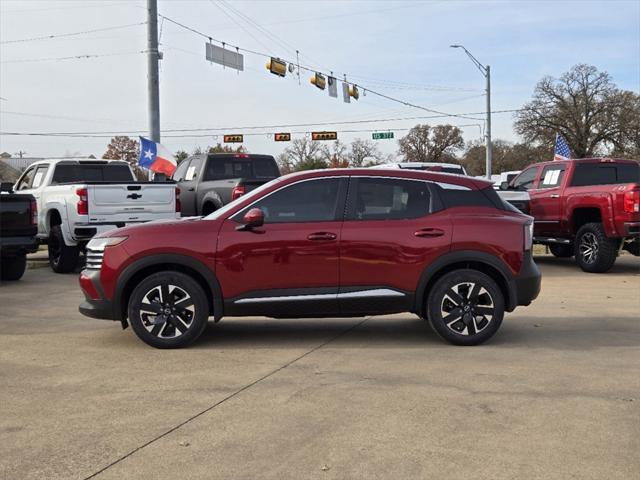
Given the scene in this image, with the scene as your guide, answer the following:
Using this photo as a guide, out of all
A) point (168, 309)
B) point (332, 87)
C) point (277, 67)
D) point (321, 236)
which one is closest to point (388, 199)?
point (321, 236)

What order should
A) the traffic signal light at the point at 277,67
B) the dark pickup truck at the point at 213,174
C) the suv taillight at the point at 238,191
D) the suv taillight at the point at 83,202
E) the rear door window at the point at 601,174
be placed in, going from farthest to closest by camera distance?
the traffic signal light at the point at 277,67, the dark pickup truck at the point at 213,174, the rear door window at the point at 601,174, the suv taillight at the point at 238,191, the suv taillight at the point at 83,202

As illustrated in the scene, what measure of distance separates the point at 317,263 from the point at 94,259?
219 cm

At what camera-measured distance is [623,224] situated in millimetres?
11648

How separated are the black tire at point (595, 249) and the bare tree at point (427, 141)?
75637 mm

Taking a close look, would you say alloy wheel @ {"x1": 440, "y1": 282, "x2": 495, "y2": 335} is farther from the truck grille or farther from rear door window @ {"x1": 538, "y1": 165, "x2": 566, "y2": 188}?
rear door window @ {"x1": 538, "y1": 165, "x2": 566, "y2": 188}

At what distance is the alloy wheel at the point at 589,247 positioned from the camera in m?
12.3

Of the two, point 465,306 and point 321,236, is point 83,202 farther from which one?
point 465,306

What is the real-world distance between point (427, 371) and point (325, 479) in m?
2.24

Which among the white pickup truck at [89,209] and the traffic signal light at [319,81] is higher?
the traffic signal light at [319,81]

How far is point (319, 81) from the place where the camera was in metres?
29.6

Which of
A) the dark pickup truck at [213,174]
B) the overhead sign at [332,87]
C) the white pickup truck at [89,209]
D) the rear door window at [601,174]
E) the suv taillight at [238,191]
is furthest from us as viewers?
the overhead sign at [332,87]

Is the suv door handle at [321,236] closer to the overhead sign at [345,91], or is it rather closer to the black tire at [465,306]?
the black tire at [465,306]

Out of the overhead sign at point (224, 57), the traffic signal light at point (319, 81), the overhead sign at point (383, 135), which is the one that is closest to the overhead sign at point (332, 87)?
the traffic signal light at point (319, 81)

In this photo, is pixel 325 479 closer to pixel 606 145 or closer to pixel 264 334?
pixel 264 334
